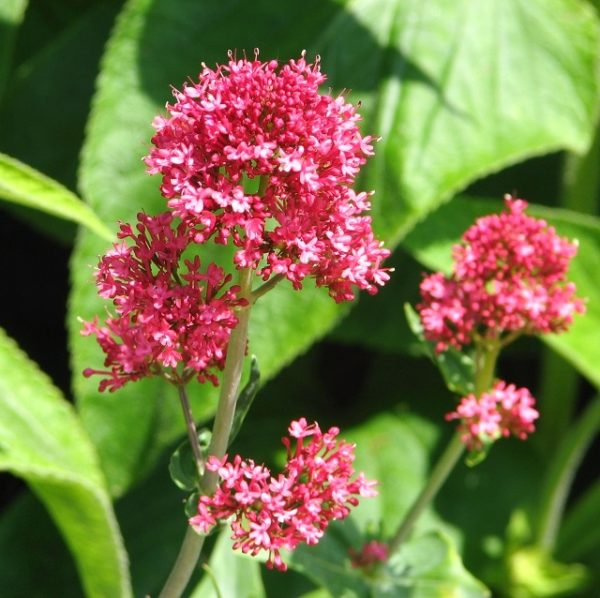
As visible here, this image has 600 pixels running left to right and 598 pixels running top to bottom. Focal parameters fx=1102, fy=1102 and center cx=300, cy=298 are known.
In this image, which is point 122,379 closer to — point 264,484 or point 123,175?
point 264,484

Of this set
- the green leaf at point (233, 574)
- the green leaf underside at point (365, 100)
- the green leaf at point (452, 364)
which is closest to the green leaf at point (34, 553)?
the green leaf underside at point (365, 100)

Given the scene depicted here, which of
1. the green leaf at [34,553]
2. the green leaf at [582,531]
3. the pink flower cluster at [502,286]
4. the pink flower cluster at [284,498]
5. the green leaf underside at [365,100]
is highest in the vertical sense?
the green leaf underside at [365,100]

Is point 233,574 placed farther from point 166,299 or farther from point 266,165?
point 266,165

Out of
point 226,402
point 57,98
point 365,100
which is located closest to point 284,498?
point 226,402

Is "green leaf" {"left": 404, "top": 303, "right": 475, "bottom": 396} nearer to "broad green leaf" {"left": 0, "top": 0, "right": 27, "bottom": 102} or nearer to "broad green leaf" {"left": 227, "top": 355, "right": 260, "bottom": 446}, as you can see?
"broad green leaf" {"left": 227, "top": 355, "right": 260, "bottom": 446}

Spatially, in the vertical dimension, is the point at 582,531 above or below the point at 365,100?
below

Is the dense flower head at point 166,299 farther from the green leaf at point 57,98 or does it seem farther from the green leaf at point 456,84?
the green leaf at point 57,98
